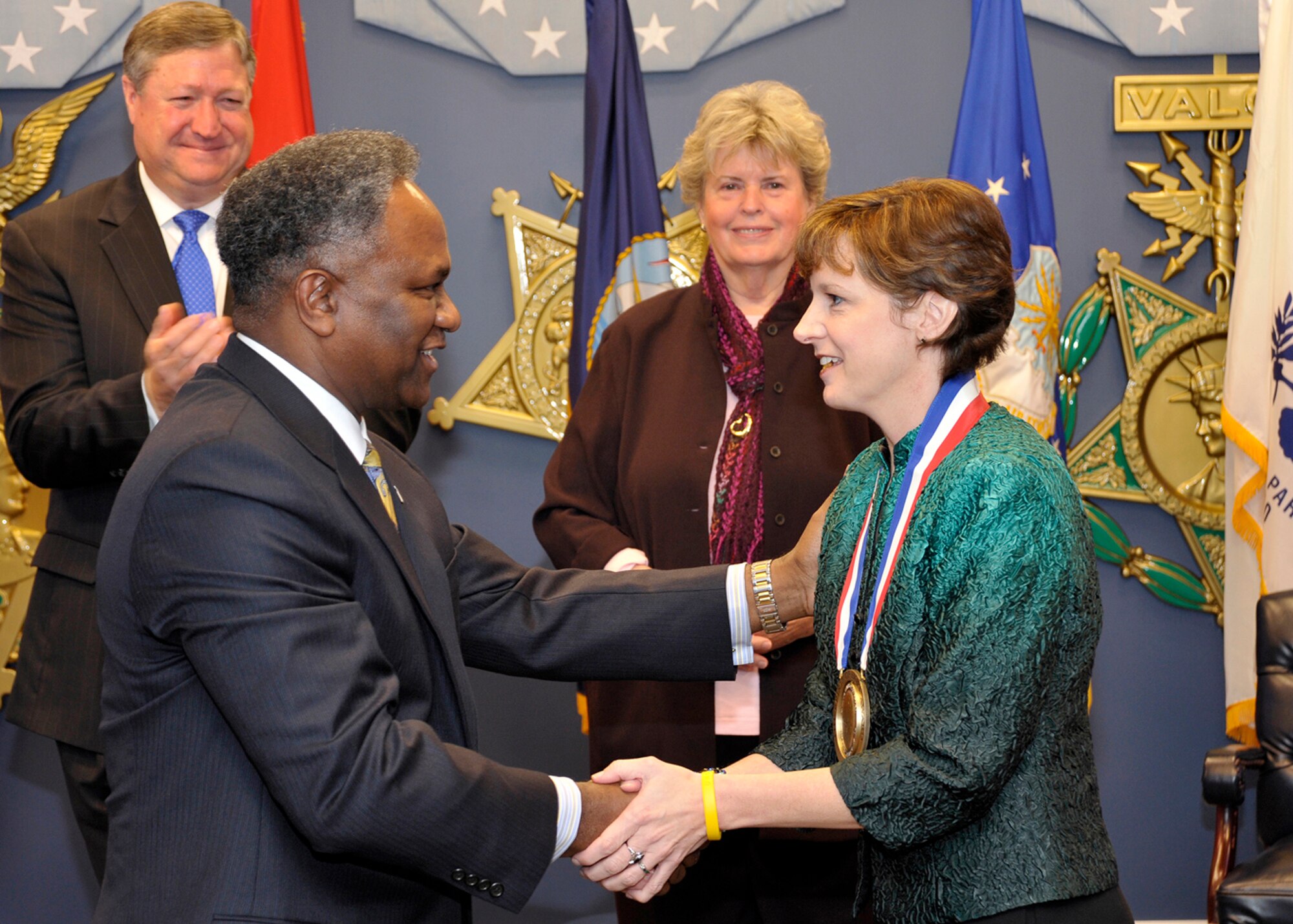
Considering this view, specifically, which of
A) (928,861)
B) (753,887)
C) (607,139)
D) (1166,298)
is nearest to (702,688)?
(753,887)

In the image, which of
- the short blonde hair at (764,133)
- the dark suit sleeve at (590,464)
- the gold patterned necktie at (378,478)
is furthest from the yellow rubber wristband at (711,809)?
the short blonde hair at (764,133)

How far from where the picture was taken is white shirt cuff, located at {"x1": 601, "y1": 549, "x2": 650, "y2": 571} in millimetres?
2846

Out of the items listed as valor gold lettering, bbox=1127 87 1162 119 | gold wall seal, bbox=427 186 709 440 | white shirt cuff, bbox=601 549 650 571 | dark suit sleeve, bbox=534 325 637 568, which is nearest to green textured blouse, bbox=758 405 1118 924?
white shirt cuff, bbox=601 549 650 571

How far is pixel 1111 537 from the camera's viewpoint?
14.0 ft

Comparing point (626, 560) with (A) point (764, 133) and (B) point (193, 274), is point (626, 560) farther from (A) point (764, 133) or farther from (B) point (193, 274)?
(B) point (193, 274)

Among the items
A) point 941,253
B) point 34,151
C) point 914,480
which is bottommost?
point 914,480

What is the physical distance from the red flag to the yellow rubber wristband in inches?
98.2

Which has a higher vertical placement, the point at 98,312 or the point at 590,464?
the point at 98,312

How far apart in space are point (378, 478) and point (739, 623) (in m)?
0.74

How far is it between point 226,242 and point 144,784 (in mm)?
763

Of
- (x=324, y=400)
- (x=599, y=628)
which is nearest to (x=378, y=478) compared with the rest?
(x=324, y=400)

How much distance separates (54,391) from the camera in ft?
9.25

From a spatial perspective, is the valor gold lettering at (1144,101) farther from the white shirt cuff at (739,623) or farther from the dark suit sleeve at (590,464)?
the white shirt cuff at (739,623)

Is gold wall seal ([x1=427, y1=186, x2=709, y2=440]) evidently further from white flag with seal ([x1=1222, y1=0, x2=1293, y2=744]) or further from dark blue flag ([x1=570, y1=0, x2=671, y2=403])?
white flag with seal ([x1=1222, y1=0, x2=1293, y2=744])
